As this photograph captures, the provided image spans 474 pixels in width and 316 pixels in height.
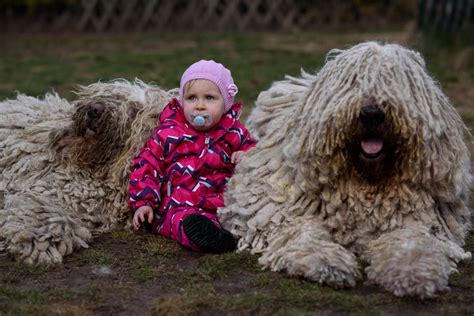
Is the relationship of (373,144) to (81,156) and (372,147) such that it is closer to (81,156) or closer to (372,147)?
(372,147)

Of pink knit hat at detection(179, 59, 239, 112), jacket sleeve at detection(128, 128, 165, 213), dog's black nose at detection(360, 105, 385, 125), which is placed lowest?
jacket sleeve at detection(128, 128, 165, 213)

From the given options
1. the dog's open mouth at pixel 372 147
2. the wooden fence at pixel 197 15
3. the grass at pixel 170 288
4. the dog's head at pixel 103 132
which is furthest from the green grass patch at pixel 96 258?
the wooden fence at pixel 197 15

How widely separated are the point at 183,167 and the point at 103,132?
57cm

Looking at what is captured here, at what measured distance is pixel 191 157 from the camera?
548 centimetres

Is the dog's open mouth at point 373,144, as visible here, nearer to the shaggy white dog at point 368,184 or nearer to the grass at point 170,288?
the shaggy white dog at point 368,184

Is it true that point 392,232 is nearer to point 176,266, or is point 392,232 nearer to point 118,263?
point 176,266

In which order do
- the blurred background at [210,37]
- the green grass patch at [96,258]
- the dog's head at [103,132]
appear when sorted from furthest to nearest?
the blurred background at [210,37], the dog's head at [103,132], the green grass patch at [96,258]

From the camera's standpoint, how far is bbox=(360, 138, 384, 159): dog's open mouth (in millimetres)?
4449

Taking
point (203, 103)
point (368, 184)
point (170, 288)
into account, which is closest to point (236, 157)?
point (203, 103)

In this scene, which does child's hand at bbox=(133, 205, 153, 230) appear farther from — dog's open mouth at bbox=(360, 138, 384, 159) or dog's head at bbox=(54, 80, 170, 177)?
dog's open mouth at bbox=(360, 138, 384, 159)

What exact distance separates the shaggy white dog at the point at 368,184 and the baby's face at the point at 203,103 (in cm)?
54

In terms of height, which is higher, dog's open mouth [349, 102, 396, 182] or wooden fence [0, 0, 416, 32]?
wooden fence [0, 0, 416, 32]

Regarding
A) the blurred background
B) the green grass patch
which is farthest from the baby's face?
the blurred background

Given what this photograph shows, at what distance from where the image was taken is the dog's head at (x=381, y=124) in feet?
14.5
